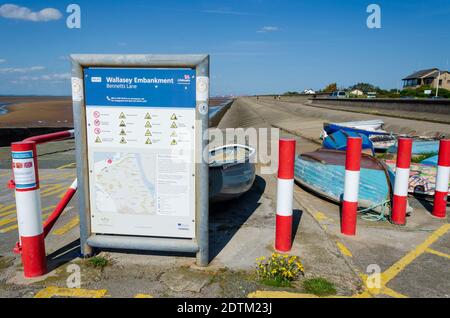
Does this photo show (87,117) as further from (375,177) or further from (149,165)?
(375,177)

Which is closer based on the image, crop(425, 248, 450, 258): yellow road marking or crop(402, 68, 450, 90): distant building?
crop(425, 248, 450, 258): yellow road marking

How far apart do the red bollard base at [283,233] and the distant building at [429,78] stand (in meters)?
102

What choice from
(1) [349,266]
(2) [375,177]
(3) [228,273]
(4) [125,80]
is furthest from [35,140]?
(2) [375,177]

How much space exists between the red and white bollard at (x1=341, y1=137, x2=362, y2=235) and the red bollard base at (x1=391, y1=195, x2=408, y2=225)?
0.96m

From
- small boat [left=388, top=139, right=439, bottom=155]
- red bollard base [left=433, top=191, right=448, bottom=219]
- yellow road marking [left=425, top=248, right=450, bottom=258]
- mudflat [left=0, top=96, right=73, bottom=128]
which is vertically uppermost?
small boat [left=388, top=139, right=439, bottom=155]

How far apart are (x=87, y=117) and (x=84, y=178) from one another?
2.22 ft

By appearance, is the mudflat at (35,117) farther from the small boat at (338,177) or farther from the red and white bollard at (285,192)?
the red and white bollard at (285,192)

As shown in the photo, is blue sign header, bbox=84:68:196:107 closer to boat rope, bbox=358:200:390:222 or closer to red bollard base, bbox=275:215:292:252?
red bollard base, bbox=275:215:292:252

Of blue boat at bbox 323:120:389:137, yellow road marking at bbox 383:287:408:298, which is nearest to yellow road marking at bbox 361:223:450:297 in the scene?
yellow road marking at bbox 383:287:408:298

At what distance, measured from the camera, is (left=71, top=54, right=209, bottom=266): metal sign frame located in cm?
369

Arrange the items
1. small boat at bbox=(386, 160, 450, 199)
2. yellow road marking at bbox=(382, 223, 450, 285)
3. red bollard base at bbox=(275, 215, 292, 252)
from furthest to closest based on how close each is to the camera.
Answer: small boat at bbox=(386, 160, 450, 199) → red bollard base at bbox=(275, 215, 292, 252) → yellow road marking at bbox=(382, 223, 450, 285)

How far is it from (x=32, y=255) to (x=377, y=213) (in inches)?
195

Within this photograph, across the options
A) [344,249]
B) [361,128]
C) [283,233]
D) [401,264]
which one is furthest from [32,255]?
[361,128]

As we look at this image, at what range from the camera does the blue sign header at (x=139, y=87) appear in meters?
3.77
